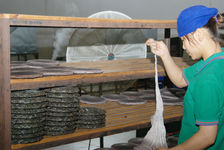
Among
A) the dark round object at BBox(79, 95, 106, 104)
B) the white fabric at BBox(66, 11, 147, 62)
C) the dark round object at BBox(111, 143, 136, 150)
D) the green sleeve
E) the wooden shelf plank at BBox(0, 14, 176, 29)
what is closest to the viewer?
the green sleeve

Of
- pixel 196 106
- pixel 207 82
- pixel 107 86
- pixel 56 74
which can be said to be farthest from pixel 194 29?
A: pixel 107 86

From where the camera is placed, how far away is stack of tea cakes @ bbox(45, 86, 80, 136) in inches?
83.1

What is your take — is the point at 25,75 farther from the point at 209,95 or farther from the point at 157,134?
the point at 209,95

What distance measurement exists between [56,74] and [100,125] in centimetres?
58

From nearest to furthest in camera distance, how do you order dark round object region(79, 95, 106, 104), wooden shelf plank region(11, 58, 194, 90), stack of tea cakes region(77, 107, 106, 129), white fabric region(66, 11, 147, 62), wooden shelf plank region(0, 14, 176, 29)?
wooden shelf plank region(0, 14, 176, 29), wooden shelf plank region(11, 58, 194, 90), stack of tea cakes region(77, 107, 106, 129), dark round object region(79, 95, 106, 104), white fabric region(66, 11, 147, 62)

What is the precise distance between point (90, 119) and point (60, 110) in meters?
0.27

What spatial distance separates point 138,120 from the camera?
8.15 feet

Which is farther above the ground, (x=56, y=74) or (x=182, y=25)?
(x=182, y=25)

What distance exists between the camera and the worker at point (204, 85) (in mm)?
1524

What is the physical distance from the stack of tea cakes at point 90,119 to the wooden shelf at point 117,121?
44 mm

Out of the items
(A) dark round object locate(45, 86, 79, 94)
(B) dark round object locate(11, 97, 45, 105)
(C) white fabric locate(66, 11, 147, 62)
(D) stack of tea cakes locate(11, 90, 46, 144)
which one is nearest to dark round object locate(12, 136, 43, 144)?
(D) stack of tea cakes locate(11, 90, 46, 144)

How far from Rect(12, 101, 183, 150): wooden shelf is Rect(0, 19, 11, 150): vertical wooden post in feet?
0.36

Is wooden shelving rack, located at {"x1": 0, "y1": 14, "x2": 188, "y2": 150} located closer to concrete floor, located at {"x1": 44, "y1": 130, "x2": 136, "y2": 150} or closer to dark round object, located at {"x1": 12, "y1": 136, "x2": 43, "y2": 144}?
dark round object, located at {"x1": 12, "y1": 136, "x2": 43, "y2": 144}

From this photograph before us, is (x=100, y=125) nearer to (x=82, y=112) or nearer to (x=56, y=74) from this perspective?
(x=82, y=112)
